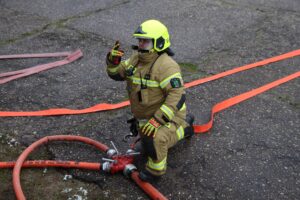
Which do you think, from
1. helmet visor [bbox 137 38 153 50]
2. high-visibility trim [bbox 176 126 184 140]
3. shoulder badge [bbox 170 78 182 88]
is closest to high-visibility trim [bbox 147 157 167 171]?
high-visibility trim [bbox 176 126 184 140]

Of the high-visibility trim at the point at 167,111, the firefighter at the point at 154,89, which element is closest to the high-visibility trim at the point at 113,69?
the firefighter at the point at 154,89

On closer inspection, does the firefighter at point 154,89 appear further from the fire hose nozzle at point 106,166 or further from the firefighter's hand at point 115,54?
the fire hose nozzle at point 106,166

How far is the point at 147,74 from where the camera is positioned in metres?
3.76

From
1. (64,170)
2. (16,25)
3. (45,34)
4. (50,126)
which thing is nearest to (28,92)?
(50,126)

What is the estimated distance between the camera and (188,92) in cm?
573

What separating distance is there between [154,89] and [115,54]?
55cm

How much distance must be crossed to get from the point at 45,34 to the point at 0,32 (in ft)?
2.96

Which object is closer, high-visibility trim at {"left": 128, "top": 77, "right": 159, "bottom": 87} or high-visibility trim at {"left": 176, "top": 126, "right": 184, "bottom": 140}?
high-visibility trim at {"left": 128, "top": 77, "right": 159, "bottom": 87}

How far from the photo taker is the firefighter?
3.64 m

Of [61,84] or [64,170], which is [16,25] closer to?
[61,84]

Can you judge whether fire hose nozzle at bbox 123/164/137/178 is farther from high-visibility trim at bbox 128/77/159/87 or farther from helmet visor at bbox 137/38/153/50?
helmet visor at bbox 137/38/153/50

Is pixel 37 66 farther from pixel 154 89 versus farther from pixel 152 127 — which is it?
pixel 152 127

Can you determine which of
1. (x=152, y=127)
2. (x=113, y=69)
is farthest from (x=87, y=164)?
(x=113, y=69)

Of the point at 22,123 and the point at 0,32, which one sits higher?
the point at 0,32
